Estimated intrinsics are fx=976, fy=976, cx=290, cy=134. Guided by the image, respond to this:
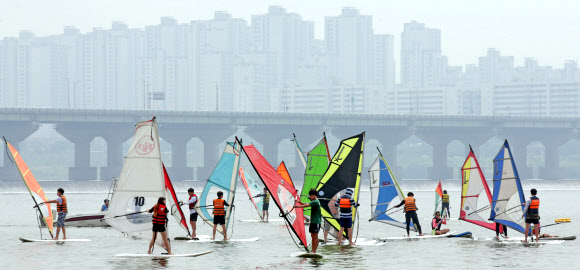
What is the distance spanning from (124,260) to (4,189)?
10525 cm

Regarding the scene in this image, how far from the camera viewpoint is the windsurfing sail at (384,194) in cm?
3519

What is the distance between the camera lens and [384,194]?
35312mm

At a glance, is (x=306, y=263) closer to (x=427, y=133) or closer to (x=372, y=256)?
(x=372, y=256)

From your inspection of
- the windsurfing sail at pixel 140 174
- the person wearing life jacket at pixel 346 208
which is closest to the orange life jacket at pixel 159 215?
the windsurfing sail at pixel 140 174

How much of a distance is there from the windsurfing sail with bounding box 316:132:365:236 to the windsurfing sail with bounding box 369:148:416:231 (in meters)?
4.95

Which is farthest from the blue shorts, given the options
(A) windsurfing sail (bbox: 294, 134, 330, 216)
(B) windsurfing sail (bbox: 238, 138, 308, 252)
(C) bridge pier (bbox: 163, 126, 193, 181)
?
(C) bridge pier (bbox: 163, 126, 193, 181)

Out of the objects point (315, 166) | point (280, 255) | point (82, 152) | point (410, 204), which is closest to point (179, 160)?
point (82, 152)

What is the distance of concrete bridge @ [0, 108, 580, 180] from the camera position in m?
131

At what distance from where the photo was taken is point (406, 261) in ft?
87.8

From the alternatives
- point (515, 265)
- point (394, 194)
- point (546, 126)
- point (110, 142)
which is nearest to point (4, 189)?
point (110, 142)

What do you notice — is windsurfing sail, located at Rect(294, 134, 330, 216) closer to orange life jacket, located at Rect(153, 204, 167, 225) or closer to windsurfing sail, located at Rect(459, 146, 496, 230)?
windsurfing sail, located at Rect(459, 146, 496, 230)

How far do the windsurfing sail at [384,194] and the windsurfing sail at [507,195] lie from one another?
3660 mm

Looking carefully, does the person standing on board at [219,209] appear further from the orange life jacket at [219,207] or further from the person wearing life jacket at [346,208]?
the person wearing life jacket at [346,208]

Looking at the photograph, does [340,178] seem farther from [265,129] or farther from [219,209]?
[265,129]
